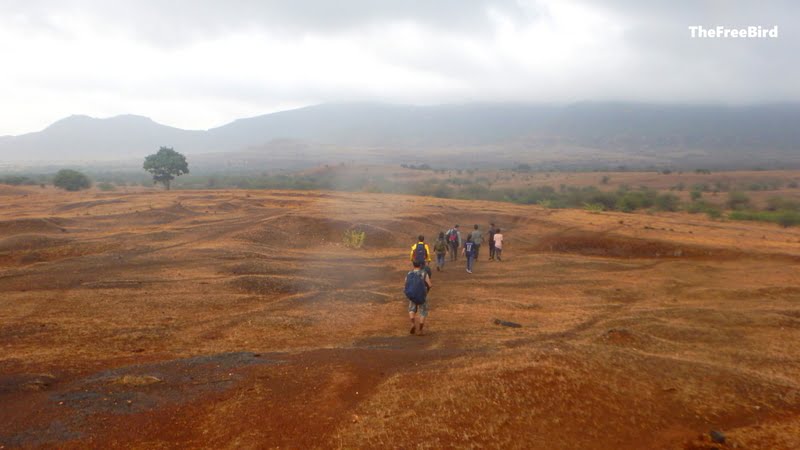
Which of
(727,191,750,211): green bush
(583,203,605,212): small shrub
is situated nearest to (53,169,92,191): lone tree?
(583,203,605,212): small shrub

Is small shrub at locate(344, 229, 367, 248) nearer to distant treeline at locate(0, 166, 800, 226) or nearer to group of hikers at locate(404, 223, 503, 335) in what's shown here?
group of hikers at locate(404, 223, 503, 335)

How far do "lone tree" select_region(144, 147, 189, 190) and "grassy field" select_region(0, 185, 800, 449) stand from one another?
30961 millimetres

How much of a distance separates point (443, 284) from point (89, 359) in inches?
378

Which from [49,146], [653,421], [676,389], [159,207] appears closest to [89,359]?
[653,421]

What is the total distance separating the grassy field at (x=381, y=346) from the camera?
18.9ft

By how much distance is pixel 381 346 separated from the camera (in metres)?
8.97

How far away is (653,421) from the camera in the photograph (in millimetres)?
6082

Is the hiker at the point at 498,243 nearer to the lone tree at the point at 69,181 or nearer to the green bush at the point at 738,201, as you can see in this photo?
the green bush at the point at 738,201

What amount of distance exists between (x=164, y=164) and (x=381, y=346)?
1902 inches

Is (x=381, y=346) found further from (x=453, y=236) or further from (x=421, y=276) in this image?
(x=453, y=236)

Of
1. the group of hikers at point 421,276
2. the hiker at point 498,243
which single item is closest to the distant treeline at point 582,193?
the hiker at point 498,243

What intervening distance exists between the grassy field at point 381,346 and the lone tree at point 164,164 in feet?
102

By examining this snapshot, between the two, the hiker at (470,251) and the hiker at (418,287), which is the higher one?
the hiker at (418,287)

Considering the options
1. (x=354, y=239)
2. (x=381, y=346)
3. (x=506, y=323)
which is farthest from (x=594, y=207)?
(x=381, y=346)
